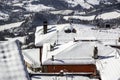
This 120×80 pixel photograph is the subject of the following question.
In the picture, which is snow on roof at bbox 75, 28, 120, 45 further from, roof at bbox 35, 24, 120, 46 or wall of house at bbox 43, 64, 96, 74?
wall of house at bbox 43, 64, 96, 74

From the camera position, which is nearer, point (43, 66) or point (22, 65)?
point (22, 65)

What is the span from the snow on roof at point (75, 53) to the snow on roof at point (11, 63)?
31127 millimetres

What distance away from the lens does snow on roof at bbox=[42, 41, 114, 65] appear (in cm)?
4719

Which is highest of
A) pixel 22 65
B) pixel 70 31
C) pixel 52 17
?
pixel 22 65

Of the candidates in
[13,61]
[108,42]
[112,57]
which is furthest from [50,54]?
[13,61]

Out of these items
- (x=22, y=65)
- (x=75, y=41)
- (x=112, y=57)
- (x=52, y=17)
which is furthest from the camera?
(x=52, y=17)

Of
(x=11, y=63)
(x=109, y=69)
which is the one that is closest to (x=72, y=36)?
(x=109, y=69)

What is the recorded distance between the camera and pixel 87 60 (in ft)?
154

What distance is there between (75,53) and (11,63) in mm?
32749

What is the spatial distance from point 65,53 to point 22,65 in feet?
106

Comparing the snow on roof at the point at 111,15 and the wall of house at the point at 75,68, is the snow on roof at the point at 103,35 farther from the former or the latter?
the snow on roof at the point at 111,15

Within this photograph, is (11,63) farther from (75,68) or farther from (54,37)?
(54,37)

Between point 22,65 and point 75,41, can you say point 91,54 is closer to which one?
point 75,41

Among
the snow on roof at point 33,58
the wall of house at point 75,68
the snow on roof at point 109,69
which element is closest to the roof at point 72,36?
the snow on roof at point 33,58
